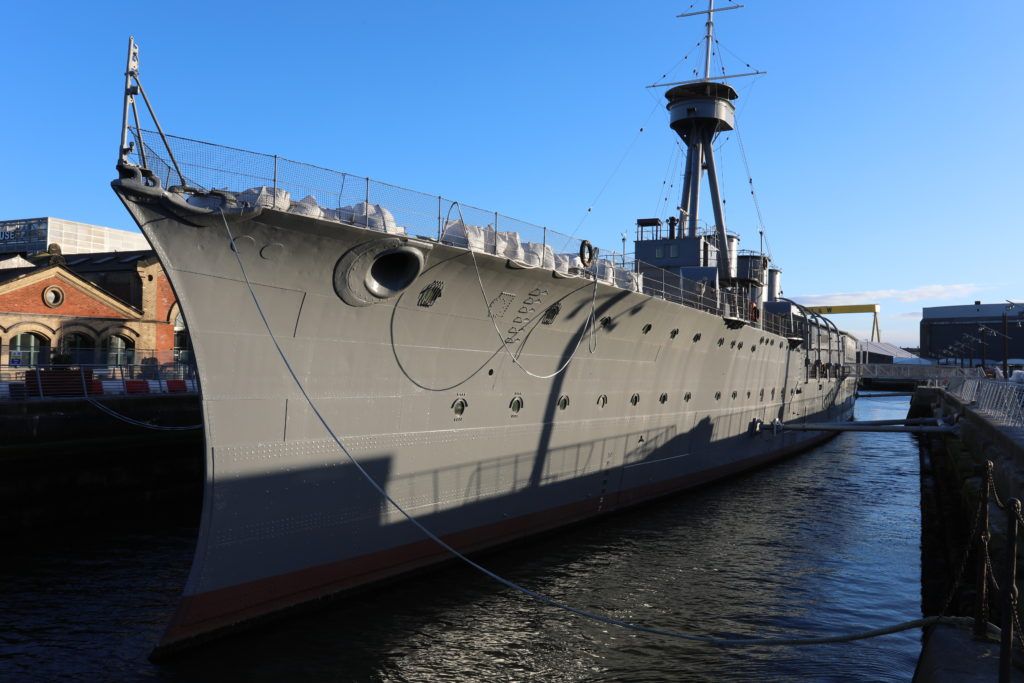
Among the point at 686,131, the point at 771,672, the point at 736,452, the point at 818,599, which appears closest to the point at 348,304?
the point at 771,672

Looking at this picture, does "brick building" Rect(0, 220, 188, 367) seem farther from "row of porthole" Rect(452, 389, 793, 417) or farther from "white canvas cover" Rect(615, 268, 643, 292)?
"white canvas cover" Rect(615, 268, 643, 292)

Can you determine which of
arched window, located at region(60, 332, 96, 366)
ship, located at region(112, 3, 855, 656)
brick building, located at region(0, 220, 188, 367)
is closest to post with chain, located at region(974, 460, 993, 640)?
ship, located at region(112, 3, 855, 656)

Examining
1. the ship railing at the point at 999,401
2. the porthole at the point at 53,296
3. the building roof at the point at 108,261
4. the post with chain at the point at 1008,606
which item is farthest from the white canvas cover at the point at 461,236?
the building roof at the point at 108,261

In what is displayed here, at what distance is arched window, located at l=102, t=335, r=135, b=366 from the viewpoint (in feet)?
94.6

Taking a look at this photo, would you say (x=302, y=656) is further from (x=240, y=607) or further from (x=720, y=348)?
(x=720, y=348)

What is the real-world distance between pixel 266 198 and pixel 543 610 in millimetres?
7226

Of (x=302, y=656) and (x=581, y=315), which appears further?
(x=581, y=315)

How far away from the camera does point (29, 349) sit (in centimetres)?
2709

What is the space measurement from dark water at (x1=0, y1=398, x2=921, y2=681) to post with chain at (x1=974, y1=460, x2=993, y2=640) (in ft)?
8.93

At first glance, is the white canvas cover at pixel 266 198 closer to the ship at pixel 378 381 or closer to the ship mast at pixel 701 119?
the ship at pixel 378 381

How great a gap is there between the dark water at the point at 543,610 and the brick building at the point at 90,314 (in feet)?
50.2

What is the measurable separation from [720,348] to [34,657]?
17.3 metres

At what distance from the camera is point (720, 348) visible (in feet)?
67.2

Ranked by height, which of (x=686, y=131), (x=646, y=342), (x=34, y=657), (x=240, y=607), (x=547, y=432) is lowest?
(x=34, y=657)
